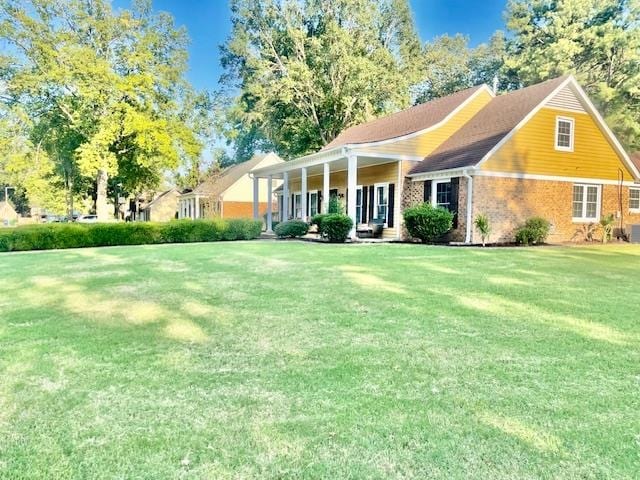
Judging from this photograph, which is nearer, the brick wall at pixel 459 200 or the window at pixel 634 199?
the brick wall at pixel 459 200

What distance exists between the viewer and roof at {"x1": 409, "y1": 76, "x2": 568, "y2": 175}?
1531 centimetres

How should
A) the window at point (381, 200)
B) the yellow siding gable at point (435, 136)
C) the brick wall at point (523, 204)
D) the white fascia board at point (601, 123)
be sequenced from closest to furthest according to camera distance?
the brick wall at point (523, 204) < the white fascia board at point (601, 123) < the yellow siding gable at point (435, 136) < the window at point (381, 200)

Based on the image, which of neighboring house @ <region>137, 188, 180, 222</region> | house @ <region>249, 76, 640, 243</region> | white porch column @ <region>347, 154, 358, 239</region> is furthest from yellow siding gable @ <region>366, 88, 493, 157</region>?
neighboring house @ <region>137, 188, 180, 222</region>

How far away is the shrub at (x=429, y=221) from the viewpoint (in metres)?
15.0

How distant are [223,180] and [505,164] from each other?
26.6 meters

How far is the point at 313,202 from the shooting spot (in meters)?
25.0

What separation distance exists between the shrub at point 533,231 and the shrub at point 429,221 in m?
2.32

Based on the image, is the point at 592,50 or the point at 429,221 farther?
the point at 592,50

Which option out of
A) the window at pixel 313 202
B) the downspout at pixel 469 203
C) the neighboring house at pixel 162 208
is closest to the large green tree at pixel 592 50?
the downspout at pixel 469 203

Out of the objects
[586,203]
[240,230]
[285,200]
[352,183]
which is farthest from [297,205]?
[586,203]

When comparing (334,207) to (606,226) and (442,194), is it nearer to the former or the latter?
(442,194)

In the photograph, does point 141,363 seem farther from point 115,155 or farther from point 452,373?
point 115,155

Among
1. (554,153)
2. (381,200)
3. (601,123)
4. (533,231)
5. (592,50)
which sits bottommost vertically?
(533,231)

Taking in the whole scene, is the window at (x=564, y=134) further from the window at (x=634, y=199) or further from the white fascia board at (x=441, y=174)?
the window at (x=634, y=199)
